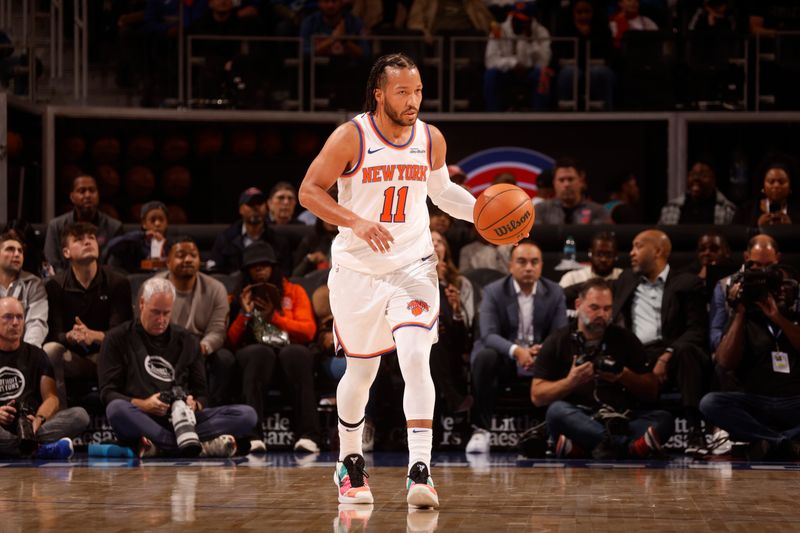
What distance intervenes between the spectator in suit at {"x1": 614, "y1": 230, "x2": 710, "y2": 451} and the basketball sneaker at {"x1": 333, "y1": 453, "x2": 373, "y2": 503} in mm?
3578

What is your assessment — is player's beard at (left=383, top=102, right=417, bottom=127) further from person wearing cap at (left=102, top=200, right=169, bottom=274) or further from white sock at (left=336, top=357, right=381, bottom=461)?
person wearing cap at (left=102, top=200, right=169, bottom=274)

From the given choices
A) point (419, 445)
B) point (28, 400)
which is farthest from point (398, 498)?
point (28, 400)

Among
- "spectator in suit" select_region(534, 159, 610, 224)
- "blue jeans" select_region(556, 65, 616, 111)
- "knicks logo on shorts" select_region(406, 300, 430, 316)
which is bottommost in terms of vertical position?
"knicks logo on shorts" select_region(406, 300, 430, 316)

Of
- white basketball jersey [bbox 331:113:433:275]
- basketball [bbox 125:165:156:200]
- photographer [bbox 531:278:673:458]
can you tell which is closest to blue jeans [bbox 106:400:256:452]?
photographer [bbox 531:278:673:458]

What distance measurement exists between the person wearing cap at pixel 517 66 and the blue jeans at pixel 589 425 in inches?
230

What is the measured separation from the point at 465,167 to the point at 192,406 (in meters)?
6.32

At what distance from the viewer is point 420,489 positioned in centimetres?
523

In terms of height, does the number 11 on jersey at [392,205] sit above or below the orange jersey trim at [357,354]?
→ above

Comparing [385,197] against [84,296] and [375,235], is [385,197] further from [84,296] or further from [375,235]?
[84,296]

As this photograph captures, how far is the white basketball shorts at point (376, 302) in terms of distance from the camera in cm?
554

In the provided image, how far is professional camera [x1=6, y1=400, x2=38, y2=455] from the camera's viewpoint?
8.20m

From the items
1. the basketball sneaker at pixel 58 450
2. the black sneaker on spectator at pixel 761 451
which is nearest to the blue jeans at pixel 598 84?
the black sneaker on spectator at pixel 761 451

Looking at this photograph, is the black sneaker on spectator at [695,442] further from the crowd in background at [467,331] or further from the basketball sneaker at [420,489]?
the basketball sneaker at [420,489]

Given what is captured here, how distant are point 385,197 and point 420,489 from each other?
4.39 ft
